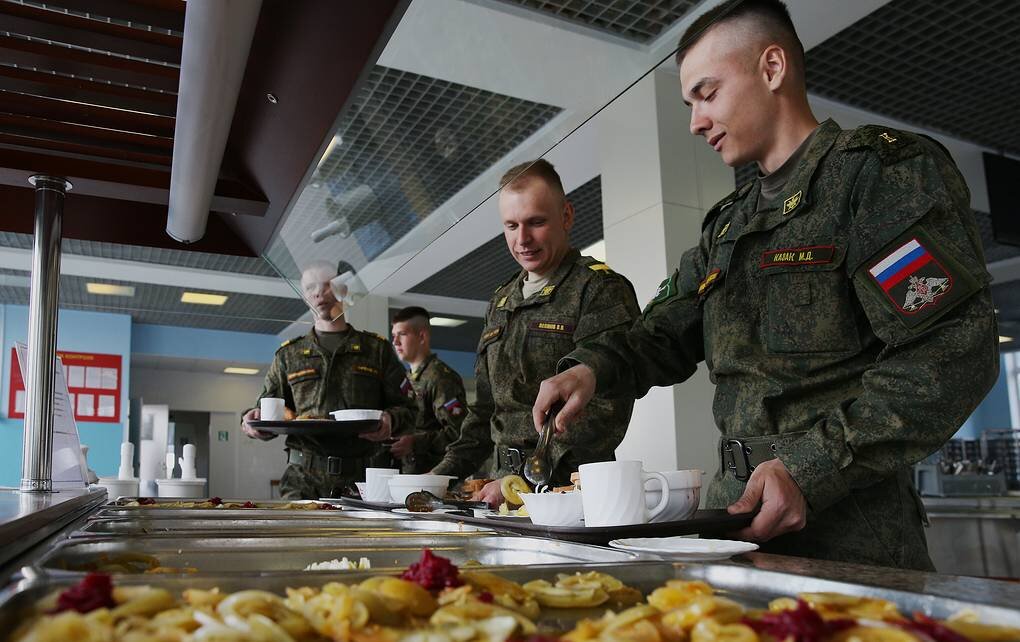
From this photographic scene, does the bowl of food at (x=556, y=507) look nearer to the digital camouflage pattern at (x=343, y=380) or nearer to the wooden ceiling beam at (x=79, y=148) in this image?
the wooden ceiling beam at (x=79, y=148)

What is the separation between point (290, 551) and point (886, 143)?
1106 millimetres

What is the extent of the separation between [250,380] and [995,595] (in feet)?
41.4

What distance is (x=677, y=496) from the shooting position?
1093 millimetres

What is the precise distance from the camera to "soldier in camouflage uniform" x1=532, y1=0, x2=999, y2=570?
3.80 feet

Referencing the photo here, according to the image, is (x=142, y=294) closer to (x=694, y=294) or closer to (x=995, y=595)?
(x=694, y=294)

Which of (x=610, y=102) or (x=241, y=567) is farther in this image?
(x=610, y=102)

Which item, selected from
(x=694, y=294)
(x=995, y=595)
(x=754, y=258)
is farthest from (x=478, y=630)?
(x=694, y=294)

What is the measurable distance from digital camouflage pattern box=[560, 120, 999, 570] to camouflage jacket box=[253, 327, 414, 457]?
7.46 ft

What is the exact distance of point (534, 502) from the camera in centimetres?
113

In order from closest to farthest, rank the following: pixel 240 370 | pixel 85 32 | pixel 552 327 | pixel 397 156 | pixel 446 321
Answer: pixel 85 32 < pixel 397 156 < pixel 552 327 < pixel 446 321 < pixel 240 370

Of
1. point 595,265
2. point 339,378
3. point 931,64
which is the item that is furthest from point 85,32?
point 931,64

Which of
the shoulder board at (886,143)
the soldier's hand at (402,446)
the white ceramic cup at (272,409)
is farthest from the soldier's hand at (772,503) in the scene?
the soldier's hand at (402,446)

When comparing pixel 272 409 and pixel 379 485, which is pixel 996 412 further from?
pixel 379 485

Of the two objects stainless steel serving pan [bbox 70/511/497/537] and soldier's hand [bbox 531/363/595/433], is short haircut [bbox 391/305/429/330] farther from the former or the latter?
stainless steel serving pan [bbox 70/511/497/537]
